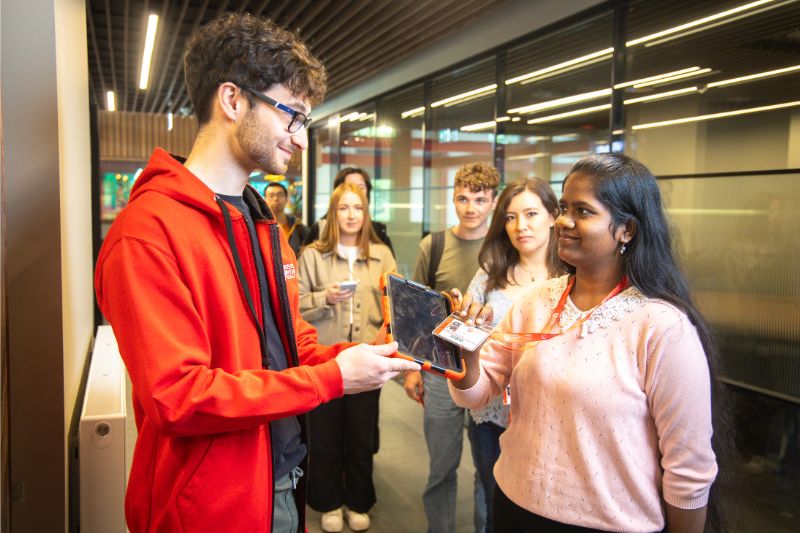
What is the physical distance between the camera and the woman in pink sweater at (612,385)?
1.39 m

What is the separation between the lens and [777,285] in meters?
2.97

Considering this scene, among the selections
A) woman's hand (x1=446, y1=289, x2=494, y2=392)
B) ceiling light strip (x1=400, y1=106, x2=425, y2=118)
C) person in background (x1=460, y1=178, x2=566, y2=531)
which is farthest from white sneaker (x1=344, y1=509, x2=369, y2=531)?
ceiling light strip (x1=400, y1=106, x2=425, y2=118)

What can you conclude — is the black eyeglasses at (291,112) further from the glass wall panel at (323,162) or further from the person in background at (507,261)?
the glass wall panel at (323,162)

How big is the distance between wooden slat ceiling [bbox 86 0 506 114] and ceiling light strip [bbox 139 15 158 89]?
0.19 feet

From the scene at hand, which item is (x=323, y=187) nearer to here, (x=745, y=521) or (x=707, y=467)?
(x=745, y=521)

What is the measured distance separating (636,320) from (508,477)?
54cm

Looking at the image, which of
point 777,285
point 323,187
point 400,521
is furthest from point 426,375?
point 323,187

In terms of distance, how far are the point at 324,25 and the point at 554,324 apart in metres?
4.91

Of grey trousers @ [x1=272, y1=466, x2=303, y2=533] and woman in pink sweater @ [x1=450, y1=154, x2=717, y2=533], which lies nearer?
woman in pink sweater @ [x1=450, y1=154, x2=717, y2=533]

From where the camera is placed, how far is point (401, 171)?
765 centimetres

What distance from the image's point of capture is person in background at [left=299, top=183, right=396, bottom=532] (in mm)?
3363

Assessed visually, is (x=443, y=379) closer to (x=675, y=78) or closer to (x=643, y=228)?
(x=643, y=228)

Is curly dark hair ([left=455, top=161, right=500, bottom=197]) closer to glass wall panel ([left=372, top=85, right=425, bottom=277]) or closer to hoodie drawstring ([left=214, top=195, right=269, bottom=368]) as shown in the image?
hoodie drawstring ([left=214, top=195, right=269, bottom=368])

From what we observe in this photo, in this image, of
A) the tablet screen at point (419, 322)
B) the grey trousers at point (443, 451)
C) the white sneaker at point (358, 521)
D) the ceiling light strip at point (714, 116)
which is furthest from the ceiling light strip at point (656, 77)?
the white sneaker at point (358, 521)
